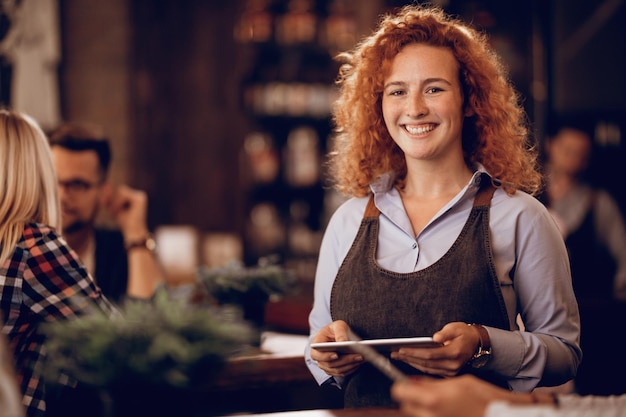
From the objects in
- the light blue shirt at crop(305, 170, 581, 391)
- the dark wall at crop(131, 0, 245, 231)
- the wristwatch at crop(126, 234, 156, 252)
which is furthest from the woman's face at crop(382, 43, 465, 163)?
the dark wall at crop(131, 0, 245, 231)

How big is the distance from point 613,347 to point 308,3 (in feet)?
10.9

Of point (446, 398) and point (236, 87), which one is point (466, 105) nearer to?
point (446, 398)

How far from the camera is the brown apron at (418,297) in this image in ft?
6.35

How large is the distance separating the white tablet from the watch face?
0.51ft

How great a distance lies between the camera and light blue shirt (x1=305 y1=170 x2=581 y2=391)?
1907mm

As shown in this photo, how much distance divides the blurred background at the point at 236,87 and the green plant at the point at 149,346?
3434mm

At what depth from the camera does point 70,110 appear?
5.13 meters

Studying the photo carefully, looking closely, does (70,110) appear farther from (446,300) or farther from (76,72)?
(446,300)

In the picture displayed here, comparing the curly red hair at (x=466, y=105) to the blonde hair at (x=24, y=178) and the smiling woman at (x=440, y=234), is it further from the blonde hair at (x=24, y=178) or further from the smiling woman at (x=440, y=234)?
the blonde hair at (x=24, y=178)

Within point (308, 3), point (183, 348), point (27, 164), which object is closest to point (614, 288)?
point (308, 3)

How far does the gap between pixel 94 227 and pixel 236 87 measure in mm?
2343

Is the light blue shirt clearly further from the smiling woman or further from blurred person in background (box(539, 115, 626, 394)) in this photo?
blurred person in background (box(539, 115, 626, 394))

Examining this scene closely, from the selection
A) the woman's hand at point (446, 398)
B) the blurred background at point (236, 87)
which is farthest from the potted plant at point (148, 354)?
the blurred background at point (236, 87)

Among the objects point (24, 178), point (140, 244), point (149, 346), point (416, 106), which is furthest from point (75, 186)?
point (149, 346)
